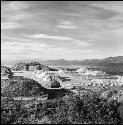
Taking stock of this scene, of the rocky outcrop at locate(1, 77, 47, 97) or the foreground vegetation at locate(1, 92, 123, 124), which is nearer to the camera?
the foreground vegetation at locate(1, 92, 123, 124)

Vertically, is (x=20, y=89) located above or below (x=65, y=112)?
above

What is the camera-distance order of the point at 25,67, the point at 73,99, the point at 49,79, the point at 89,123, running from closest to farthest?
the point at 89,123
the point at 73,99
the point at 49,79
the point at 25,67

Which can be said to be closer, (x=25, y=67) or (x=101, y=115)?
(x=101, y=115)

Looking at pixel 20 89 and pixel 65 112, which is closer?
pixel 65 112

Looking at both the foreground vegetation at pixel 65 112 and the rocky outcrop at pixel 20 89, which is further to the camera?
Result: the rocky outcrop at pixel 20 89

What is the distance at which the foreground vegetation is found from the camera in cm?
1508

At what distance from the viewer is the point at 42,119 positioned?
50.0 feet

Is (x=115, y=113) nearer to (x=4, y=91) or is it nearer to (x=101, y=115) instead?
(x=101, y=115)

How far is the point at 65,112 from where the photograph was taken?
51.5ft

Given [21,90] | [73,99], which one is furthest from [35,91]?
[73,99]

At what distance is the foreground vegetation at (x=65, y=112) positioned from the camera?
594 inches

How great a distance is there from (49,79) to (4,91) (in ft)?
48.5

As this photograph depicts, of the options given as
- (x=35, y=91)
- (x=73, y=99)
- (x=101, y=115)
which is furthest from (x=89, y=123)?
(x=35, y=91)

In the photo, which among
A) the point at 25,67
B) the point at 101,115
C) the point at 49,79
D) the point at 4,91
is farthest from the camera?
the point at 25,67
